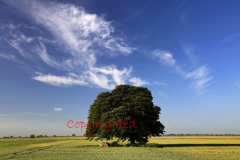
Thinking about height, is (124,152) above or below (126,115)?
below

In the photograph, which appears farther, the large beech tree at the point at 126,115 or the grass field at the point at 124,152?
the large beech tree at the point at 126,115

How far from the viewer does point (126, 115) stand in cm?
4022

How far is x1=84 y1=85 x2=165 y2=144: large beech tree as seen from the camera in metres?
40.5

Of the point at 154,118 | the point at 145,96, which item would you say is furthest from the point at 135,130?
the point at 145,96

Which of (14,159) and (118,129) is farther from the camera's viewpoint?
(118,129)

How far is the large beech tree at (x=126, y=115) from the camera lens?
40.5 meters

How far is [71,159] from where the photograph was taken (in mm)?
22328

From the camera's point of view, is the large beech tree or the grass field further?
the large beech tree

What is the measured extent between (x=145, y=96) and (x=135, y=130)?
31.2 feet

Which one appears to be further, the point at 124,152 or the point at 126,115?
the point at 126,115

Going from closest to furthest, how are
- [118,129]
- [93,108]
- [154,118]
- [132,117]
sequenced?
[118,129]
[132,117]
[154,118]
[93,108]

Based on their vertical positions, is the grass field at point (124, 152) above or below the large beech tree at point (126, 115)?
below

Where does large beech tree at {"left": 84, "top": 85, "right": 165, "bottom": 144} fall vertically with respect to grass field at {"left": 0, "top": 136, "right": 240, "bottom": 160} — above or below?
above

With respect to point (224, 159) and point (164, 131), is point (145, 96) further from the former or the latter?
point (224, 159)
